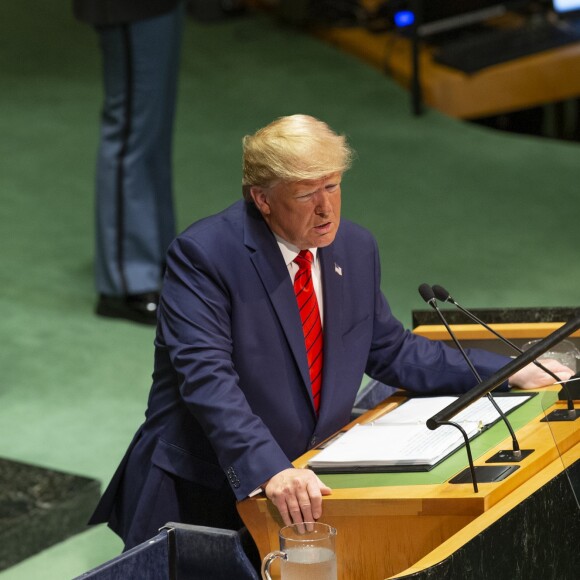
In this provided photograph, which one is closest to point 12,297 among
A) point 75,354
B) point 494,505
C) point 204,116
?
point 75,354

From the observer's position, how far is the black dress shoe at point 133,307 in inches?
201

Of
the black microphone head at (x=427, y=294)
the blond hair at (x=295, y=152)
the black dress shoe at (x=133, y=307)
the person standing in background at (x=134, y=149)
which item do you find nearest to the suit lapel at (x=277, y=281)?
the blond hair at (x=295, y=152)

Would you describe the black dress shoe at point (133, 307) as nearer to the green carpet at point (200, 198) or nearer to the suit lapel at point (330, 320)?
the green carpet at point (200, 198)

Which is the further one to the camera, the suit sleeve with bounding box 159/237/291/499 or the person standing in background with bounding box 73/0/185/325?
the person standing in background with bounding box 73/0/185/325

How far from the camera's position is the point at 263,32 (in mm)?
8773

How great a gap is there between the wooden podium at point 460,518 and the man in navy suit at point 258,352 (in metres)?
0.08

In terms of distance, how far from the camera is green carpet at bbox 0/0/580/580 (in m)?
4.46

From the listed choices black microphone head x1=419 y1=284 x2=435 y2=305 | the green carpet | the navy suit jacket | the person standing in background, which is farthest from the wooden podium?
the person standing in background

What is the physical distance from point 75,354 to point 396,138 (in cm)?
275

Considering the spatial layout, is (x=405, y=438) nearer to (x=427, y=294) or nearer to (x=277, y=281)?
(x=427, y=294)

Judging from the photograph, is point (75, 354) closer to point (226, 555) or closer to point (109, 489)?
point (109, 489)

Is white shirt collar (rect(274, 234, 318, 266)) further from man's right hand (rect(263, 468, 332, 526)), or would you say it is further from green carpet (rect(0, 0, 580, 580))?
green carpet (rect(0, 0, 580, 580))

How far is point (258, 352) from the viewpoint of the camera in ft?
9.21

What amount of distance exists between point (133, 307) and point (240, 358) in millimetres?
2405
